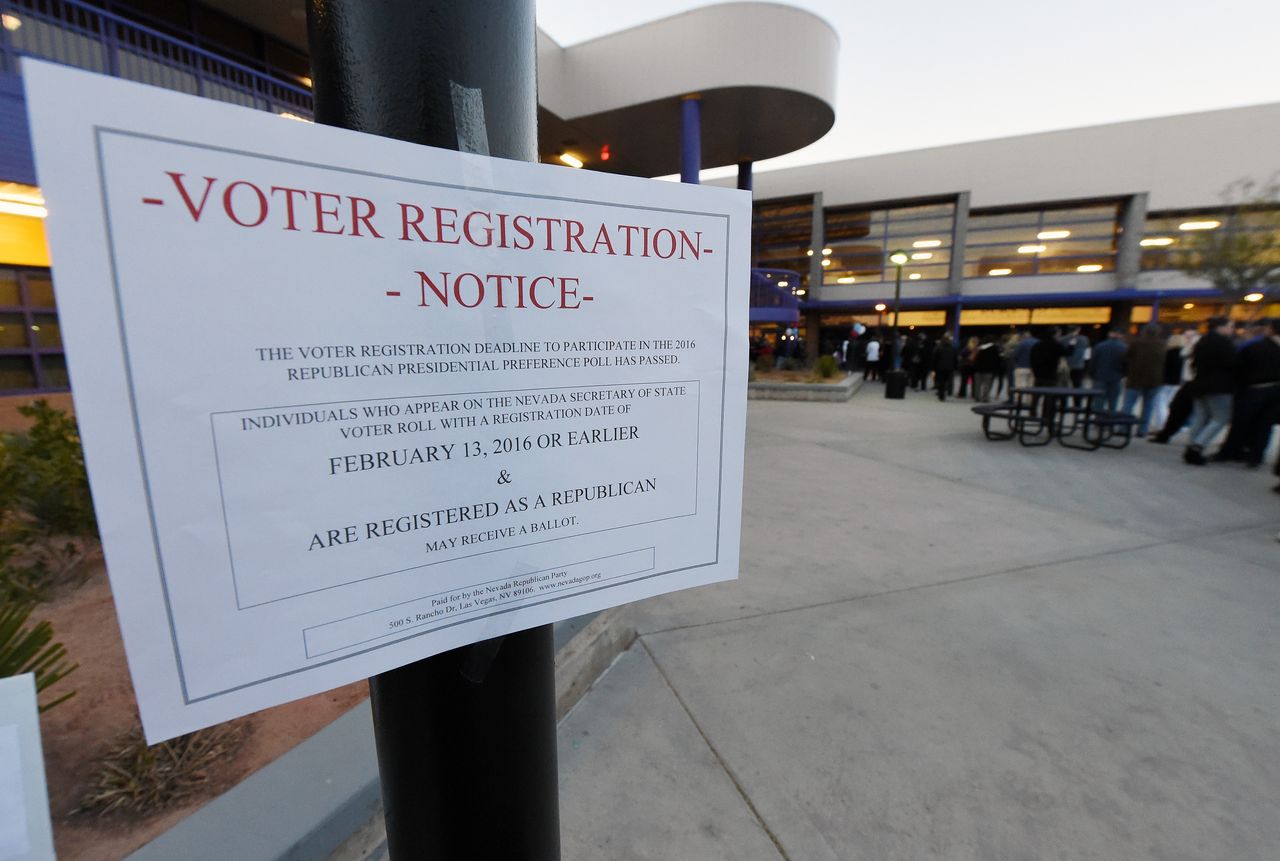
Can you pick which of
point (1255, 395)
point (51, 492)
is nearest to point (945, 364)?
point (1255, 395)

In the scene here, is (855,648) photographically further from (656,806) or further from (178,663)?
(178,663)

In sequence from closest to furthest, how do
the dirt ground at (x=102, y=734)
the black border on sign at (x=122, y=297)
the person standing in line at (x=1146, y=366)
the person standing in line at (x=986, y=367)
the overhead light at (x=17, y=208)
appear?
the black border on sign at (x=122, y=297)
the dirt ground at (x=102, y=734)
the overhead light at (x=17, y=208)
the person standing in line at (x=1146, y=366)
the person standing in line at (x=986, y=367)

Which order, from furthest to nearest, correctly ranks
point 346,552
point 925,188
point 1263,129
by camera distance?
point 925,188
point 1263,129
point 346,552

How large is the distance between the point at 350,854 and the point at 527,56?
6.60 ft

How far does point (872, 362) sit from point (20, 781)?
22.2m

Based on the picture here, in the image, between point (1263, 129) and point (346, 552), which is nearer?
point (346, 552)

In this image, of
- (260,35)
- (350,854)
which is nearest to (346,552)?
(350,854)

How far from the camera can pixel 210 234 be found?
583 millimetres

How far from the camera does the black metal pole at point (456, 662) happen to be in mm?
738

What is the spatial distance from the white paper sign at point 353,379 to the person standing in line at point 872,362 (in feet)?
67.1

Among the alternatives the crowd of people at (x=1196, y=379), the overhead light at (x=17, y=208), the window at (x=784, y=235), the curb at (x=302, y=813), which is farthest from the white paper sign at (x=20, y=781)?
the window at (x=784, y=235)

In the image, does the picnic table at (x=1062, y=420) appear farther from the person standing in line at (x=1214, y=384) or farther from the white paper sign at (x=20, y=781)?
the white paper sign at (x=20, y=781)

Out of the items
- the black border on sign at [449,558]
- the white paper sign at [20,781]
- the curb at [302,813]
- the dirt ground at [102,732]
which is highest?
the black border on sign at [449,558]

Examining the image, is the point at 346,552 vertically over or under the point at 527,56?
under
